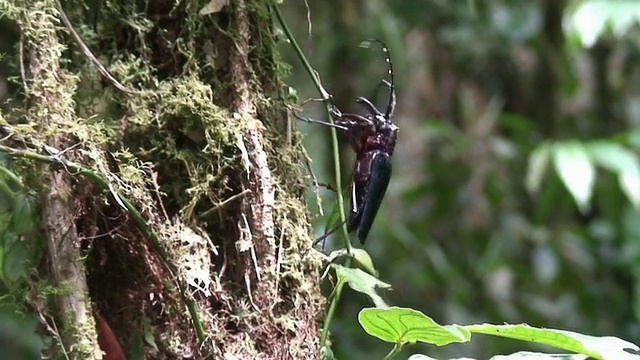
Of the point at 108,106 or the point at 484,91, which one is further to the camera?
the point at 484,91

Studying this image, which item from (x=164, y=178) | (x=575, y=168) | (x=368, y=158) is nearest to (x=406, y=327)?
(x=164, y=178)

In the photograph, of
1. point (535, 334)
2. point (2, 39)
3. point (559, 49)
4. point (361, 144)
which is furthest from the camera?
point (559, 49)

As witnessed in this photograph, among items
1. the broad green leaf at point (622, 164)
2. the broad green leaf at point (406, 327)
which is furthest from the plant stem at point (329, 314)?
the broad green leaf at point (622, 164)

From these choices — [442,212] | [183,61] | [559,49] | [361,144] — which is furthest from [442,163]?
[183,61]

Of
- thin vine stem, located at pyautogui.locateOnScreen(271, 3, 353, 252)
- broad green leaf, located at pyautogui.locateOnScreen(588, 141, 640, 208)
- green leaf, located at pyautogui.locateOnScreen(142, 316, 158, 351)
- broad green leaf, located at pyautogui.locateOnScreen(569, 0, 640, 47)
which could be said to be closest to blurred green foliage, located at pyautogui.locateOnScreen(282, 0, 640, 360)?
broad green leaf, located at pyautogui.locateOnScreen(588, 141, 640, 208)

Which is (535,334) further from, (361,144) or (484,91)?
(484,91)

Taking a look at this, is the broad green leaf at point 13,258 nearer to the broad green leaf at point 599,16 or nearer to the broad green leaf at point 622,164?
the broad green leaf at point 599,16

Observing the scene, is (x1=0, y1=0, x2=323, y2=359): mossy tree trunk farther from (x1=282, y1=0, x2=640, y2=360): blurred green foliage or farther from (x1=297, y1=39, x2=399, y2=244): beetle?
(x1=282, y1=0, x2=640, y2=360): blurred green foliage
